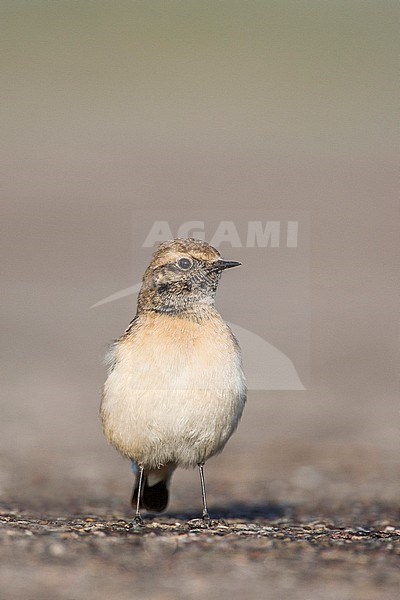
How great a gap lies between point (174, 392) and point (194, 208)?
18243 mm

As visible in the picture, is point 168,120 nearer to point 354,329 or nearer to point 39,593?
point 354,329

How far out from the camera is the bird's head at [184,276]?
9359mm

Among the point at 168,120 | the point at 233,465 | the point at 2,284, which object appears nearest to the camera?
the point at 233,465

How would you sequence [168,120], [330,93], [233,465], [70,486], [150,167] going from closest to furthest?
[70,486] < [233,465] < [150,167] < [168,120] < [330,93]

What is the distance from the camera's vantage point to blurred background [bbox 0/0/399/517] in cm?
1361

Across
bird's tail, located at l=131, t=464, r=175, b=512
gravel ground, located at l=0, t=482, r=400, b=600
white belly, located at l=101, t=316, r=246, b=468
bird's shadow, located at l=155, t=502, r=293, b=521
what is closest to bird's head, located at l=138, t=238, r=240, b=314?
white belly, located at l=101, t=316, r=246, b=468

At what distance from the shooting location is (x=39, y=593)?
7.22m

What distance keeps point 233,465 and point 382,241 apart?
1440 cm

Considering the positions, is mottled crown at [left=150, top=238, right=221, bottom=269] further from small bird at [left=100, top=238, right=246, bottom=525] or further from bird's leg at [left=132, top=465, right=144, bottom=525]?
bird's leg at [left=132, top=465, right=144, bottom=525]

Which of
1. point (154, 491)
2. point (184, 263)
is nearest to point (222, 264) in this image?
point (184, 263)

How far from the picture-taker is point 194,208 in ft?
87.7

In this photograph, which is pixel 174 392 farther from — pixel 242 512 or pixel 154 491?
pixel 242 512

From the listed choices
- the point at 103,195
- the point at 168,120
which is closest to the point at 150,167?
the point at 103,195

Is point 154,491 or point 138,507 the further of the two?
point 154,491
